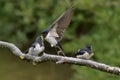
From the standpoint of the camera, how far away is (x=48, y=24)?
12.5 ft

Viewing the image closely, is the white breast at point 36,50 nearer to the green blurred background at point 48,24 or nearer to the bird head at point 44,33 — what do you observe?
the bird head at point 44,33

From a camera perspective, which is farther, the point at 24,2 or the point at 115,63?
the point at 24,2

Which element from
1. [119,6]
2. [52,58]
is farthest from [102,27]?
[52,58]

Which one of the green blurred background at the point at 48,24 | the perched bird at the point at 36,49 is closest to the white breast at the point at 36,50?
the perched bird at the point at 36,49

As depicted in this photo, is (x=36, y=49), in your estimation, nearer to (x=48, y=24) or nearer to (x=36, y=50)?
(x=36, y=50)

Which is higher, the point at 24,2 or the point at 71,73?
the point at 24,2

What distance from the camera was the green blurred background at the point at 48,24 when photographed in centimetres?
339

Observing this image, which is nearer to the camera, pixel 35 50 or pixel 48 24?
pixel 35 50

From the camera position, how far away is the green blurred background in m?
3.39

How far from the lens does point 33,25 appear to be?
13.9 ft

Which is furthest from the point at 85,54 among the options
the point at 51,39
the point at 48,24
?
the point at 48,24

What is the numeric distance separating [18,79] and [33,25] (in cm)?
58

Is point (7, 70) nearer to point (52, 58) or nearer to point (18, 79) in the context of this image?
point (18, 79)

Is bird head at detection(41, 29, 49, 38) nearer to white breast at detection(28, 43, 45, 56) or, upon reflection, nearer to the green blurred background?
white breast at detection(28, 43, 45, 56)
